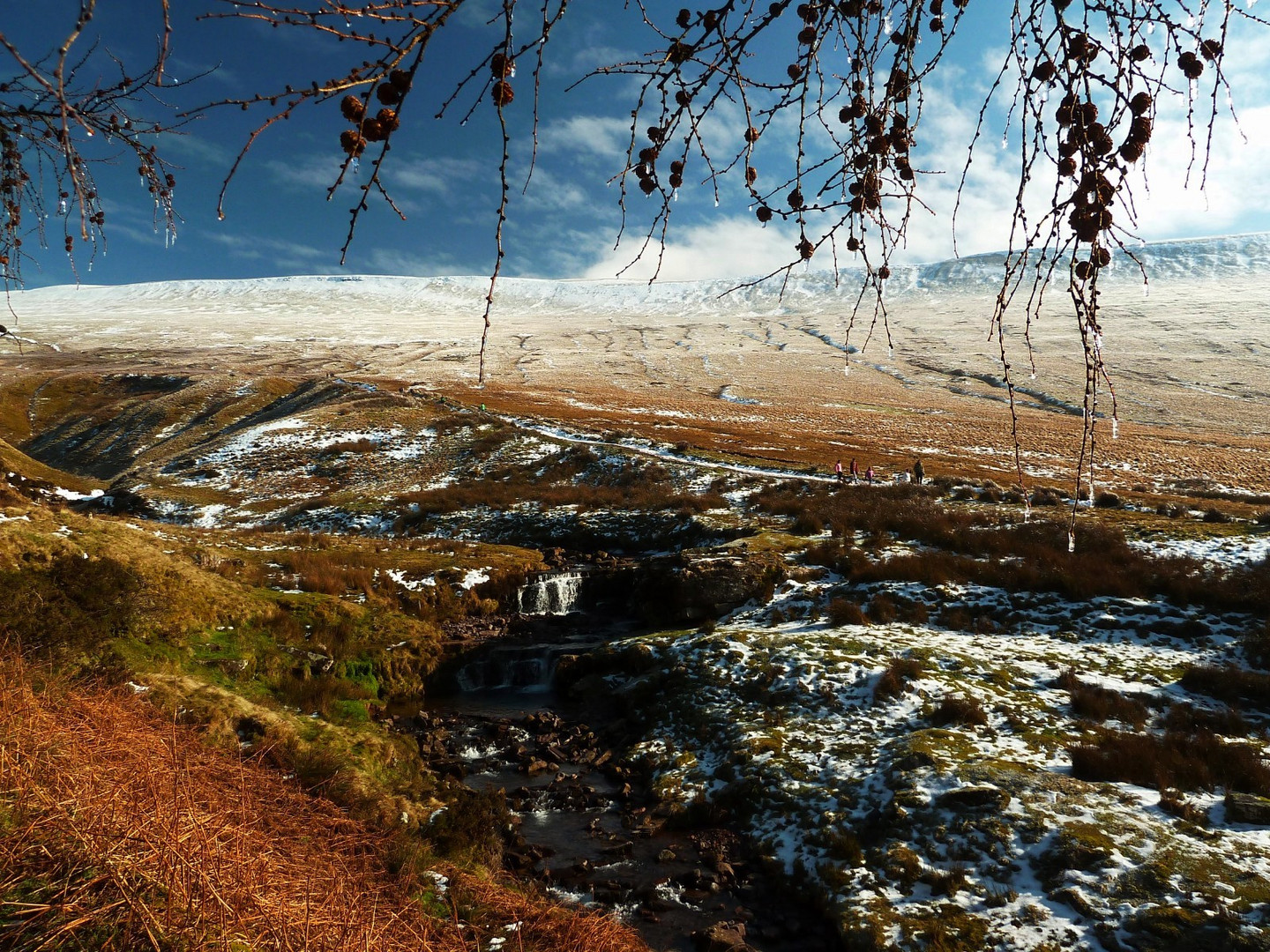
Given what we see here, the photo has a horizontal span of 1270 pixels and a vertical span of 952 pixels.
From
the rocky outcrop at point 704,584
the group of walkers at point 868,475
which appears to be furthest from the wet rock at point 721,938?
the group of walkers at point 868,475

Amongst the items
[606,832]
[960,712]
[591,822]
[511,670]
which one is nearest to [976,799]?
[960,712]

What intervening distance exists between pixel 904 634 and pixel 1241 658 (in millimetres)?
6000

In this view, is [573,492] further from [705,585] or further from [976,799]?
[976,799]

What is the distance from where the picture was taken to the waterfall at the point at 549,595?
18266 mm

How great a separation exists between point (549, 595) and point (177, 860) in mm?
15489

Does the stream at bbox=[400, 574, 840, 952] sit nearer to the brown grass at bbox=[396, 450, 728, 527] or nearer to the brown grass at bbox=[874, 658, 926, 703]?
the brown grass at bbox=[874, 658, 926, 703]

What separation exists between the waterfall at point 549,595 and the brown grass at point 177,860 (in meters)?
12.0

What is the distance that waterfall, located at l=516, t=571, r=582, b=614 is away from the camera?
18266 mm

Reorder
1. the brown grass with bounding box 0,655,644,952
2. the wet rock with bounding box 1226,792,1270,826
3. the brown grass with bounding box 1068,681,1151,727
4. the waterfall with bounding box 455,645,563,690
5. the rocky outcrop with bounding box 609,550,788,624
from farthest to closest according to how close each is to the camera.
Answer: the rocky outcrop with bounding box 609,550,788,624 < the waterfall with bounding box 455,645,563,690 < the brown grass with bounding box 1068,681,1151,727 < the wet rock with bounding box 1226,792,1270,826 < the brown grass with bounding box 0,655,644,952

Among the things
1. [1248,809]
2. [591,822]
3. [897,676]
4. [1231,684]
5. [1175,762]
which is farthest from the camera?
[897,676]

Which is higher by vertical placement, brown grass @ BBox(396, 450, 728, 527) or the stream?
brown grass @ BBox(396, 450, 728, 527)

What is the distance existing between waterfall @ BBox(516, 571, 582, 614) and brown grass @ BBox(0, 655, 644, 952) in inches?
471

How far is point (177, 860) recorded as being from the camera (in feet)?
10.5

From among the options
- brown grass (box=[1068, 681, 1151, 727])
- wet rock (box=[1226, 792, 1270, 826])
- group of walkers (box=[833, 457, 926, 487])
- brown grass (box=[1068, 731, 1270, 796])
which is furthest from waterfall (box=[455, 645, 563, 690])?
group of walkers (box=[833, 457, 926, 487])
